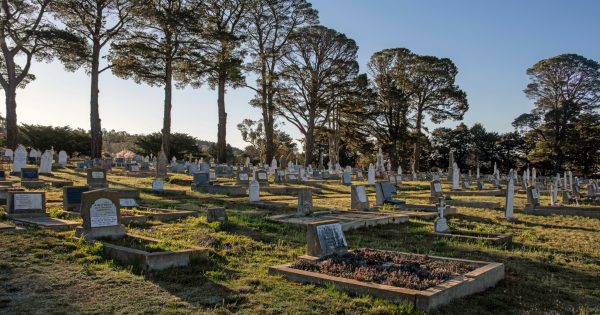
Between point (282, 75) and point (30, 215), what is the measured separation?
3248 centimetres

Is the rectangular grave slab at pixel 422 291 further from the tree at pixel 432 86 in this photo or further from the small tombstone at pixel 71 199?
the tree at pixel 432 86

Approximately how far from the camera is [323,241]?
7137mm

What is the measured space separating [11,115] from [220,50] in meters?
14.0

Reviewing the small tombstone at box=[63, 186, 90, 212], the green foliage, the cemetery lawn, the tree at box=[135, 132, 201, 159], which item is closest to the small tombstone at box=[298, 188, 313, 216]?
the cemetery lawn

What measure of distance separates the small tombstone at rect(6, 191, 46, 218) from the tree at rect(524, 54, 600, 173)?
49.7 metres

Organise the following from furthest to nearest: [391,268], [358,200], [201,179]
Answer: [201,179], [358,200], [391,268]

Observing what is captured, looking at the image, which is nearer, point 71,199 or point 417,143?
point 71,199

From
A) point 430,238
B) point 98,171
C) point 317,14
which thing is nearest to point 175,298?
point 430,238

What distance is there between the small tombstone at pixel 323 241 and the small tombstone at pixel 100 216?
3.35 m

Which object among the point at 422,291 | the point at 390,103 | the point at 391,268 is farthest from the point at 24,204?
the point at 390,103

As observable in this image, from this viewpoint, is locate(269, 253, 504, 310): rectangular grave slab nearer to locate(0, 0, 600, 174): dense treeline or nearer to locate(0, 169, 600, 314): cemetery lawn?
locate(0, 169, 600, 314): cemetery lawn

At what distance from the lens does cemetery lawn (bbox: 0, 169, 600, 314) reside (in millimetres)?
5012

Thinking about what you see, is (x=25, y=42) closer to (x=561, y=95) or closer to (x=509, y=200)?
(x=509, y=200)

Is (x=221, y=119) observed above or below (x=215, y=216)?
above
